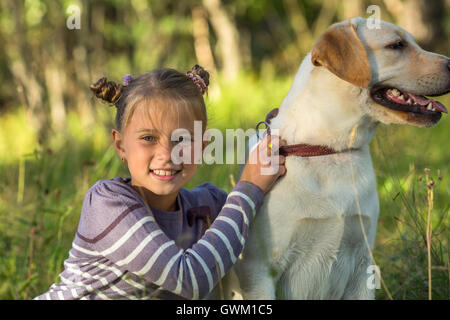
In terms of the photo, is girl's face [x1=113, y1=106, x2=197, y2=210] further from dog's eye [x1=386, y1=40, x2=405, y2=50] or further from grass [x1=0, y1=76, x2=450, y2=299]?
dog's eye [x1=386, y1=40, x2=405, y2=50]

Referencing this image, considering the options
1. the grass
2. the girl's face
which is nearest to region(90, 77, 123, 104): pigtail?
the girl's face

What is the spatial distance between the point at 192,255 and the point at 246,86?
5833 mm

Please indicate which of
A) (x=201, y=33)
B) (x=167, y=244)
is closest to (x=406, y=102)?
(x=167, y=244)

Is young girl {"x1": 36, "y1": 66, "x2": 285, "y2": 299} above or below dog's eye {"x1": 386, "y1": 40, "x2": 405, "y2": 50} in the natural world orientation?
below

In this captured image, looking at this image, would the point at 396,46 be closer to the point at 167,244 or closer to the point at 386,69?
the point at 386,69

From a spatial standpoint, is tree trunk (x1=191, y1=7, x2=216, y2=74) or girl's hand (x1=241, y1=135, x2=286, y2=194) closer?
girl's hand (x1=241, y1=135, x2=286, y2=194)

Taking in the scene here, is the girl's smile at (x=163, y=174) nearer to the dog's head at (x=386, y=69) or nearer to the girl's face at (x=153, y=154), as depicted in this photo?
the girl's face at (x=153, y=154)

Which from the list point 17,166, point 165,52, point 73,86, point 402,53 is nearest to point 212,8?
point 165,52

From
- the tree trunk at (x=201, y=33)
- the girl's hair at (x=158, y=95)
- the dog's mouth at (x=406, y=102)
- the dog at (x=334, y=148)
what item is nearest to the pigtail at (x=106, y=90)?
the girl's hair at (x=158, y=95)

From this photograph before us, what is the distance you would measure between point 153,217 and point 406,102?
3.35 ft

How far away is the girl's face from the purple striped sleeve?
0.10 meters

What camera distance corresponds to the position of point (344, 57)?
6.07 ft

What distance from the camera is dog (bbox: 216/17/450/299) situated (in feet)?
6.19

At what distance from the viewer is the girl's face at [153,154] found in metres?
1.92
